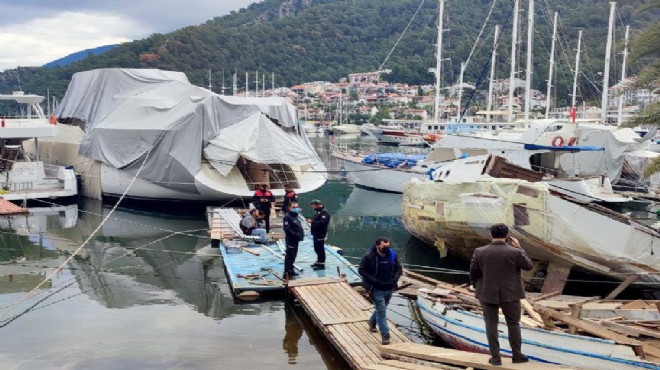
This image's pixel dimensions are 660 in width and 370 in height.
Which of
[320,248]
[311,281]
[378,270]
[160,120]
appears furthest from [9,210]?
[378,270]

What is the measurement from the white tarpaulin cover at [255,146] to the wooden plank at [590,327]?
50.9 ft

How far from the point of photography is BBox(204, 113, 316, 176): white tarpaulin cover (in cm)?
2377

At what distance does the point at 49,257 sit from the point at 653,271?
14.4 metres

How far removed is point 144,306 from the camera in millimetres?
13305

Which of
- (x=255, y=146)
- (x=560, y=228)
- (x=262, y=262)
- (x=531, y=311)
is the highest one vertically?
(x=255, y=146)

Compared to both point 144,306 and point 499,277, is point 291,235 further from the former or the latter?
point 499,277

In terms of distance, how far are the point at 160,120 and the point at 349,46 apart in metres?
133

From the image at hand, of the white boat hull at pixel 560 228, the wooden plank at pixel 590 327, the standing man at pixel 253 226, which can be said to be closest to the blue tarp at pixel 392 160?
the standing man at pixel 253 226

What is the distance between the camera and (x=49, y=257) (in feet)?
58.9

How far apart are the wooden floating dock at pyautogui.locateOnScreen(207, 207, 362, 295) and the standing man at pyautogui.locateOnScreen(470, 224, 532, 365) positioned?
18.6 feet

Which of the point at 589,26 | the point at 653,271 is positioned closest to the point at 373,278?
the point at 653,271

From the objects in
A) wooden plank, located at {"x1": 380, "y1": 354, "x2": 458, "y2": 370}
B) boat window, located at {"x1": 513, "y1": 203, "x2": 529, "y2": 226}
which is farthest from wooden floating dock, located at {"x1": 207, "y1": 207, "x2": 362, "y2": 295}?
wooden plank, located at {"x1": 380, "y1": 354, "x2": 458, "y2": 370}

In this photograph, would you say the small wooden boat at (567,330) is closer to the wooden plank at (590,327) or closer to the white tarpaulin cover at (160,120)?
the wooden plank at (590,327)

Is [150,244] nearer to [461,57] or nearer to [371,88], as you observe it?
[461,57]
